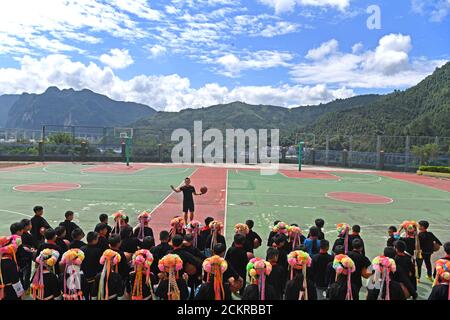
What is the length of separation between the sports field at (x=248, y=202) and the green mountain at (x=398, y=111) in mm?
43237

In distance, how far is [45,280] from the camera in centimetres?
593

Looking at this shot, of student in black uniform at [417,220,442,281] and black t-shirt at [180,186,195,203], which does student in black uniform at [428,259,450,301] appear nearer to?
student in black uniform at [417,220,442,281]

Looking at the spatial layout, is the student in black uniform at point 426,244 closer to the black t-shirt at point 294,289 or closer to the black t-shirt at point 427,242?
the black t-shirt at point 427,242

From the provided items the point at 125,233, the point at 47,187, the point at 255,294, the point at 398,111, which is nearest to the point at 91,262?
the point at 125,233

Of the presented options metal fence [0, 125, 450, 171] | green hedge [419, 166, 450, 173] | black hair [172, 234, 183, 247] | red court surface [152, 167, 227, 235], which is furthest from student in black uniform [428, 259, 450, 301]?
metal fence [0, 125, 450, 171]

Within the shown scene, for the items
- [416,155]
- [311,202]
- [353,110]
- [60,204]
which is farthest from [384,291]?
[353,110]

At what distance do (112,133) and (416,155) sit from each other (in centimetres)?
3481

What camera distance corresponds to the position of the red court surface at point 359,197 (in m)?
19.9

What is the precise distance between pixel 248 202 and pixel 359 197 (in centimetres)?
677

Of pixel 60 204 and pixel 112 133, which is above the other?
pixel 112 133

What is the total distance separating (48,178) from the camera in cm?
2639
